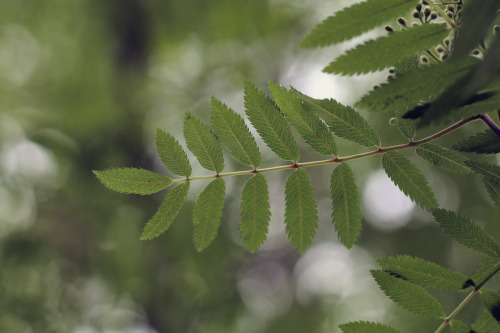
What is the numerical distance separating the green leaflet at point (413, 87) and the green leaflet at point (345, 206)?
0.51 meters

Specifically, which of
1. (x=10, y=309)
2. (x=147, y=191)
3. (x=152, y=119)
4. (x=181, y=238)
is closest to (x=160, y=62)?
(x=152, y=119)

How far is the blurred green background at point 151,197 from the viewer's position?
27.0 ft

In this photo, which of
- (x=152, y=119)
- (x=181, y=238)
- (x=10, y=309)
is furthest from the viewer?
(x=152, y=119)

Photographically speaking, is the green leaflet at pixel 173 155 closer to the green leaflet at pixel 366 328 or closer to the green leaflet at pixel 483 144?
the green leaflet at pixel 366 328

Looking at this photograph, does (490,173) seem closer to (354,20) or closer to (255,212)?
(354,20)

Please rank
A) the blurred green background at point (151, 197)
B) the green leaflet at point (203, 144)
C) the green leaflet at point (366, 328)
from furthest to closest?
1. the blurred green background at point (151, 197)
2. the green leaflet at point (203, 144)
3. the green leaflet at point (366, 328)

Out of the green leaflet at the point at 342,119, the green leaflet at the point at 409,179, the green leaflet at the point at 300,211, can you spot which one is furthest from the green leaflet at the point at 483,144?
the green leaflet at the point at 300,211

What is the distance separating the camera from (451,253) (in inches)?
401

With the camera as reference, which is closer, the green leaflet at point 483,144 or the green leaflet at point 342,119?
the green leaflet at point 483,144

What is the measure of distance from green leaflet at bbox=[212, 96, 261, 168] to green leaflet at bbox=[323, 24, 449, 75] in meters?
0.55

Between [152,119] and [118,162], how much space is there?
1353 mm

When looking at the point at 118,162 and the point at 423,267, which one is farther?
the point at 118,162

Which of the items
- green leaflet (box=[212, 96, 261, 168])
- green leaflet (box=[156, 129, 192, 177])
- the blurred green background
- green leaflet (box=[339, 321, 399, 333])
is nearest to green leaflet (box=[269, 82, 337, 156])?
green leaflet (box=[212, 96, 261, 168])

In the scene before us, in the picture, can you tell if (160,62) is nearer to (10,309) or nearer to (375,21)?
(10,309)
